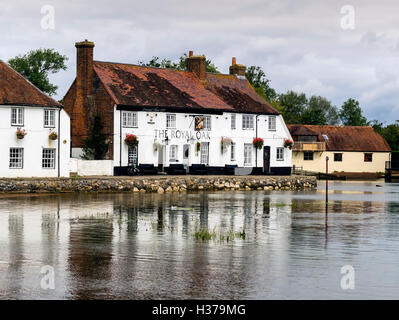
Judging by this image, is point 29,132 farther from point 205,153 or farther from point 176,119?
point 205,153

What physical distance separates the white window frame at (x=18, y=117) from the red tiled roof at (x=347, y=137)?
50535mm

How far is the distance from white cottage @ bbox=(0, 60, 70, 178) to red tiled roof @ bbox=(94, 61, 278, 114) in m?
6.67

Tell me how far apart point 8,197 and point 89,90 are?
1861cm

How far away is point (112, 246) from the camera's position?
76.2ft

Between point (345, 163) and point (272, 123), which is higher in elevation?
point (272, 123)

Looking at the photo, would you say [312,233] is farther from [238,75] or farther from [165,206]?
[238,75]

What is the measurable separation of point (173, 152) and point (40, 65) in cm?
3860

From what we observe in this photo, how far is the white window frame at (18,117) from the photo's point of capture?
5188cm

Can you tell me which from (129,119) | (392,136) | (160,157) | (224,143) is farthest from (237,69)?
(392,136)

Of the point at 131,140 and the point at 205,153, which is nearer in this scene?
the point at 131,140

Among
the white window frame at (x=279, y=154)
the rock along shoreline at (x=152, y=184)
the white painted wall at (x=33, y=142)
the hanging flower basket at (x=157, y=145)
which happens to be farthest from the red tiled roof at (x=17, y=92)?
the white window frame at (x=279, y=154)

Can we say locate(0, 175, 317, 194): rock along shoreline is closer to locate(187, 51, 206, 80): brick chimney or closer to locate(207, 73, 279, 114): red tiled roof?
locate(207, 73, 279, 114): red tiled roof

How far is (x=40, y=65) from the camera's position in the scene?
313 feet
